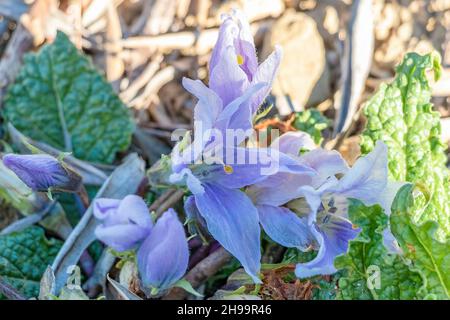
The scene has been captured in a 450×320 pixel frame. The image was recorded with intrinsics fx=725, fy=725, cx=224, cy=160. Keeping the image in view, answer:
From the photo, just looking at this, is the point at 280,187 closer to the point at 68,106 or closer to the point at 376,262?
the point at 376,262

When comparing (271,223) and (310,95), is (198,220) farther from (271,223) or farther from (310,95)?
(310,95)

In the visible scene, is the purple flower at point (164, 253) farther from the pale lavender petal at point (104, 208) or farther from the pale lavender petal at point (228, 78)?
the pale lavender petal at point (228, 78)

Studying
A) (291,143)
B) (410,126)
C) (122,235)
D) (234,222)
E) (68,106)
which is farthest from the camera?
(68,106)

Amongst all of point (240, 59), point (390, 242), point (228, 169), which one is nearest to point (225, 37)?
point (240, 59)

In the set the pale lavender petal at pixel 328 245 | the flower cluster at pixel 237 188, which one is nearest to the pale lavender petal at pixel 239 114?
the flower cluster at pixel 237 188

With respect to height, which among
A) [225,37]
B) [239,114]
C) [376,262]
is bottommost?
[376,262]
